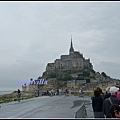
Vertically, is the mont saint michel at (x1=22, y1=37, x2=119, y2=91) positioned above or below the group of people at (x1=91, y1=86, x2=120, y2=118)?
above

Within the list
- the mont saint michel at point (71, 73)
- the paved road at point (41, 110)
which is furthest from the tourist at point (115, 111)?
the mont saint michel at point (71, 73)

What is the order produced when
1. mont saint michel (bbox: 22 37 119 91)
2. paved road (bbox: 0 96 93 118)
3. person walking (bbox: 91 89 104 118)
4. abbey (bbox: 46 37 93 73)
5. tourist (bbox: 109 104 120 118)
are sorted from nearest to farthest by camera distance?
tourist (bbox: 109 104 120 118), person walking (bbox: 91 89 104 118), paved road (bbox: 0 96 93 118), mont saint michel (bbox: 22 37 119 91), abbey (bbox: 46 37 93 73)

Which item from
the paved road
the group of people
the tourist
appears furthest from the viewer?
the paved road

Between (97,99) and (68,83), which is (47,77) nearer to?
(68,83)

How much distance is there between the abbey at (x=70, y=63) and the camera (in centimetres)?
18200

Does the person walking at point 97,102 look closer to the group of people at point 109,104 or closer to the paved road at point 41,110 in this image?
the group of people at point 109,104

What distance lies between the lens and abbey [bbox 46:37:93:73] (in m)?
182

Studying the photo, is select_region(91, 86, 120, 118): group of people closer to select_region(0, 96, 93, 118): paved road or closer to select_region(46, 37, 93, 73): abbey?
select_region(0, 96, 93, 118): paved road

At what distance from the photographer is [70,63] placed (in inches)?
7180

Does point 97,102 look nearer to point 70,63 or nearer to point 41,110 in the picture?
point 41,110

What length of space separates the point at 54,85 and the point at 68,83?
8147 mm

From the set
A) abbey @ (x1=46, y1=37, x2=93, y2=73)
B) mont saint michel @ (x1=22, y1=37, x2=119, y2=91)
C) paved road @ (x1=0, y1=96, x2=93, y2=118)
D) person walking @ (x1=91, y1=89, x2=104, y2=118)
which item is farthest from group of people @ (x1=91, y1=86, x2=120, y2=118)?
abbey @ (x1=46, y1=37, x2=93, y2=73)

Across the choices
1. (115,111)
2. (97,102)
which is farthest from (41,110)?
(115,111)

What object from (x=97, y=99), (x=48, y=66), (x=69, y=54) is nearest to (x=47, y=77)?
(x=48, y=66)
